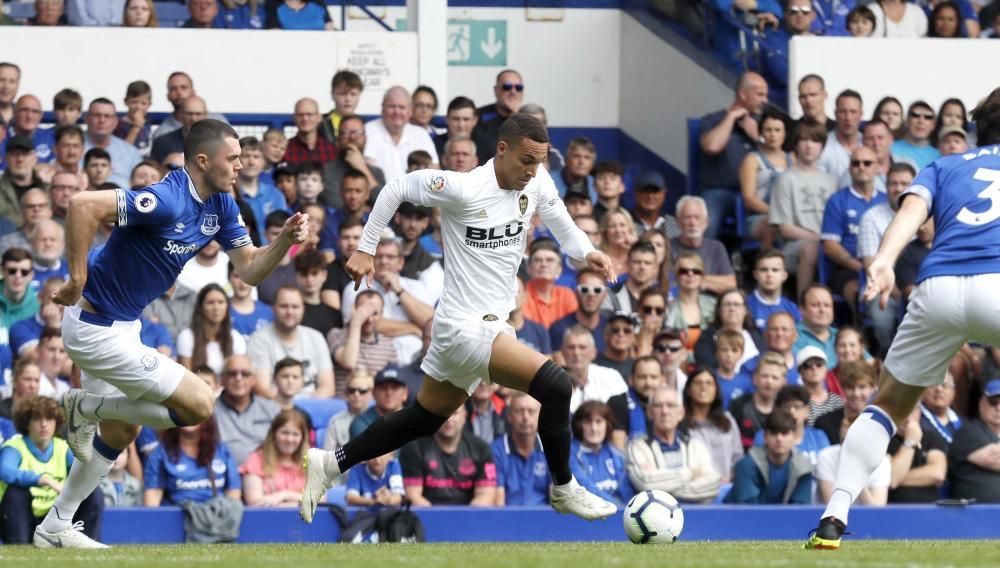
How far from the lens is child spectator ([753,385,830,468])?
12930 mm

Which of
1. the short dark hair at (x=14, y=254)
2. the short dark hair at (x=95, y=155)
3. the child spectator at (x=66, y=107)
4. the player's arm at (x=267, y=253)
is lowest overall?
the short dark hair at (x=14, y=254)

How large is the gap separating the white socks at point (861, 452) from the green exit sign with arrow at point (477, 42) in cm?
1201

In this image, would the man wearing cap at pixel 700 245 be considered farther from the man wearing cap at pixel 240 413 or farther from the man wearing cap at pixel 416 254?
the man wearing cap at pixel 240 413

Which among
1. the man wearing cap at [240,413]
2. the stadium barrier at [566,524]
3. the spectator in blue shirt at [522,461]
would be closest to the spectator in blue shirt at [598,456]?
the spectator in blue shirt at [522,461]

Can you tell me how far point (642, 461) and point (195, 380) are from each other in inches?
168

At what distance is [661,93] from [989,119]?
1100 cm

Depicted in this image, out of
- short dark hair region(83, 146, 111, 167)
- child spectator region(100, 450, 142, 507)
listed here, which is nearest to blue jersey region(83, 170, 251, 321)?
child spectator region(100, 450, 142, 507)

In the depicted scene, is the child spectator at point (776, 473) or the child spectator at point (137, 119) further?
the child spectator at point (137, 119)

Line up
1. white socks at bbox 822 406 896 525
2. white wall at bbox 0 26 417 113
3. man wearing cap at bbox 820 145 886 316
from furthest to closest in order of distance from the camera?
white wall at bbox 0 26 417 113 < man wearing cap at bbox 820 145 886 316 < white socks at bbox 822 406 896 525

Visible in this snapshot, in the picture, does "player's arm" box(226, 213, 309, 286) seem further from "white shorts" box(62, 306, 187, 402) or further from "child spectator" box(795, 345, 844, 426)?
"child spectator" box(795, 345, 844, 426)

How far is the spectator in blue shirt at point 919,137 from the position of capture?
16.9m

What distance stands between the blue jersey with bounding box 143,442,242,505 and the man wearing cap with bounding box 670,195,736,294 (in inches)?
198

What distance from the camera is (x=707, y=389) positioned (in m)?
13.2

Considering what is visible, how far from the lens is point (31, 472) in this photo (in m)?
10.9
